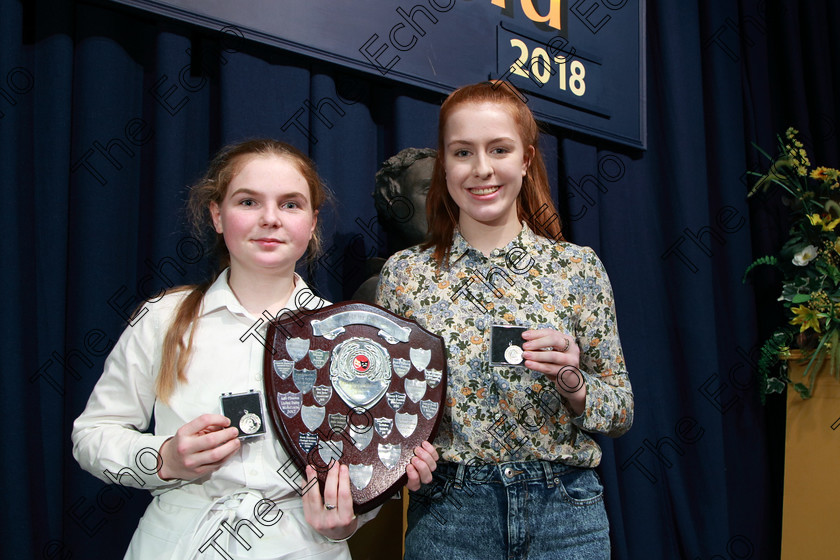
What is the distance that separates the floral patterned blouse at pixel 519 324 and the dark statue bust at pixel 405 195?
21.9 inches

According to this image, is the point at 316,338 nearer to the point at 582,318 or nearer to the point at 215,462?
the point at 215,462

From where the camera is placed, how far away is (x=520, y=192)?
1.53 metres

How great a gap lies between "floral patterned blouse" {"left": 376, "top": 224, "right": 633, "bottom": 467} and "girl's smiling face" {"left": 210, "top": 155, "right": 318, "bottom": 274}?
9.7 inches

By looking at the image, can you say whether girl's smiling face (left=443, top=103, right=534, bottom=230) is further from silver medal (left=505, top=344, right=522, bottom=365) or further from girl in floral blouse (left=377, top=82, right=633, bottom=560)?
silver medal (left=505, top=344, right=522, bottom=365)

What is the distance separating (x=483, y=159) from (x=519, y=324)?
0.33m

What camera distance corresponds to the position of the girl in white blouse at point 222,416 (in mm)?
1103

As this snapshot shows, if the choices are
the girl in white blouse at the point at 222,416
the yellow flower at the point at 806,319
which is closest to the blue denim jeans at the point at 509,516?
the girl in white blouse at the point at 222,416

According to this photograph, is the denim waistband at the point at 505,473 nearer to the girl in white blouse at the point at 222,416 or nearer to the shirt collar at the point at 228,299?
the girl in white blouse at the point at 222,416

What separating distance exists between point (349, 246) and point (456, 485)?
1.18 metres

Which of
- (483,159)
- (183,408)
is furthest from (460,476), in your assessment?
(483,159)

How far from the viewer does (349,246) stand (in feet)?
7.52

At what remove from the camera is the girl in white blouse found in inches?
43.4

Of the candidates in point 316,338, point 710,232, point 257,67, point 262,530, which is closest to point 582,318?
point 316,338

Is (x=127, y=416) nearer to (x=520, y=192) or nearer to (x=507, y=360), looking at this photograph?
(x=507, y=360)
